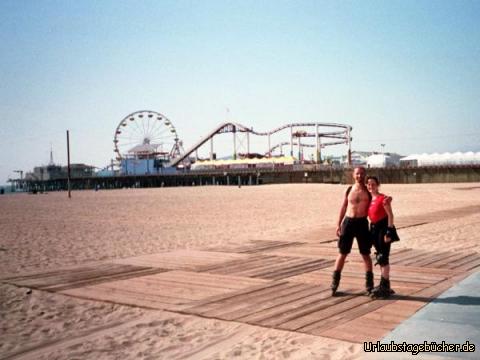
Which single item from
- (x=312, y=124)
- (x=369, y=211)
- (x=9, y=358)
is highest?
(x=312, y=124)

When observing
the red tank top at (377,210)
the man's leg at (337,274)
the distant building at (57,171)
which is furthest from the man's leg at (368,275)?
the distant building at (57,171)

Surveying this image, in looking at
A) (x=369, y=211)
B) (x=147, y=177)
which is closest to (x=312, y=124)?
(x=147, y=177)

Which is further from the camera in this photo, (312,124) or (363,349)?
(312,124)

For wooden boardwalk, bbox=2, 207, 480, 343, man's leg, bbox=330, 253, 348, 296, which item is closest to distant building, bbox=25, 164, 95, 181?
wooden boardwalk, bbox=2, 207, 480, 343

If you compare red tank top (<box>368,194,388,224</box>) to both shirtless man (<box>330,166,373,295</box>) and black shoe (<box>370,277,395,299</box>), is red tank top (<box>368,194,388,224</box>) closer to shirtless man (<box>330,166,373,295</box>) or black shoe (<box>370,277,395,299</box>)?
shirtless man (<box>330,166,373,295</box>)

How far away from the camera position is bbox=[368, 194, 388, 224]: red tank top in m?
5.24

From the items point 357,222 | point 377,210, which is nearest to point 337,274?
point 357,222

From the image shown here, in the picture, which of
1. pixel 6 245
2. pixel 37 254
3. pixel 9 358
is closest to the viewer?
pixel 9 358

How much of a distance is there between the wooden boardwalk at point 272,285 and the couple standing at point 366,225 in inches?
9.9

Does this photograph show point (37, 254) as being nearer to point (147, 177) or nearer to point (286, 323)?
point (286, 323)

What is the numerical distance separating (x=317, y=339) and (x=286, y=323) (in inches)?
18.6

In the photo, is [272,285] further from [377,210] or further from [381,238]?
[377,210]

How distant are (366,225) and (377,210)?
0.21m

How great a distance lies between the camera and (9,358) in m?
4.04
